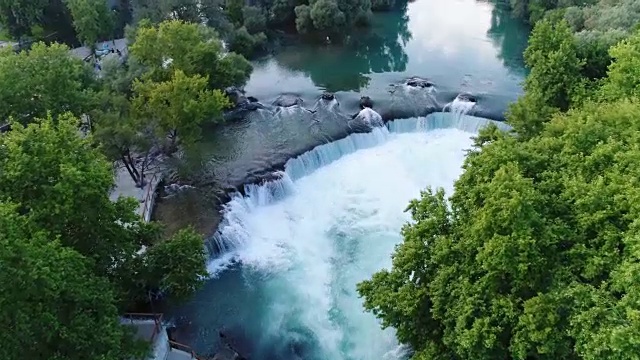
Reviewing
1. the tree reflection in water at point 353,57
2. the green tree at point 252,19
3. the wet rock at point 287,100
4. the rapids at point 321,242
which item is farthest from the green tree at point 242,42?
the rapids at point 321,242

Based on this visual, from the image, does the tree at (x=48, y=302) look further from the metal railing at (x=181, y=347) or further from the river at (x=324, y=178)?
the river at (x=324, y=178)

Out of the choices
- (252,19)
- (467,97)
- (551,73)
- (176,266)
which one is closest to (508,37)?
(467,97)

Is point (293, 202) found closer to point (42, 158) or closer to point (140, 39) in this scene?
point (140, 39)

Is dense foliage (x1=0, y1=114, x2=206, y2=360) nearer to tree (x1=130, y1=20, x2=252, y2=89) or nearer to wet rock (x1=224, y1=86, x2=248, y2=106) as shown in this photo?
tree (x1=130, y1=20, x2=252, y2=89)

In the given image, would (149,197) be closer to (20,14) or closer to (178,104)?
(178,104)

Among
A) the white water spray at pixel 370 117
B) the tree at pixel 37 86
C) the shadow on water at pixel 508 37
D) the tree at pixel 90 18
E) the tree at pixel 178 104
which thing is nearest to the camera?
the tree at pixel 37 86
